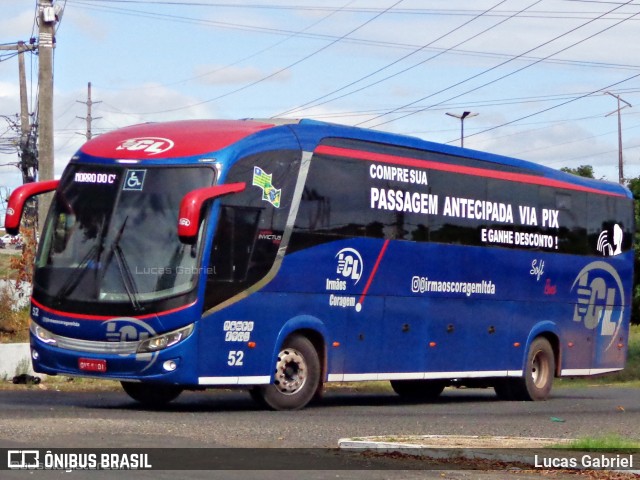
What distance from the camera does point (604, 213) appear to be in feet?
81.7

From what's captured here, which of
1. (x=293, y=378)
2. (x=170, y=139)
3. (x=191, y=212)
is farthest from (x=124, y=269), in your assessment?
(x=293, y=378)

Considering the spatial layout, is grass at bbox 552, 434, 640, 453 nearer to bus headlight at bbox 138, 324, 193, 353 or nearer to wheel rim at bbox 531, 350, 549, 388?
bus headlight at bbox 138, 324, 193, 353

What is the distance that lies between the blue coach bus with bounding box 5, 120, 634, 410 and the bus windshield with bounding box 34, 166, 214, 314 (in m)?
0.02

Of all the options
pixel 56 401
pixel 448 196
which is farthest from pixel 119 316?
pixel 448 196

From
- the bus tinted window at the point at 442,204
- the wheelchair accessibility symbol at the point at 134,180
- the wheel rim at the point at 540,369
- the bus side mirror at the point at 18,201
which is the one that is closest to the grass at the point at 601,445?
the bus tinted window at the point at 442,204

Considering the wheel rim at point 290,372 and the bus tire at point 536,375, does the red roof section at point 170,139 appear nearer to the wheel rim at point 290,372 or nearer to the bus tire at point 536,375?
the wheel rim at point 290,372

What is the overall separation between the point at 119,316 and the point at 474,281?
719 centimetres

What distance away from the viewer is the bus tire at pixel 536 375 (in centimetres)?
2289

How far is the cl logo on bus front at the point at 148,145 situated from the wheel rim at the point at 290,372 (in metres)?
3.18

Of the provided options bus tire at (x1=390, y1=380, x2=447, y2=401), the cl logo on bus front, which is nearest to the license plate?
the cl logo on bus front

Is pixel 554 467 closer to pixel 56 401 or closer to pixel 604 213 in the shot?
pixel 56 401

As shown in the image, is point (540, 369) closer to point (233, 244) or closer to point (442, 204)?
point (442, 204)

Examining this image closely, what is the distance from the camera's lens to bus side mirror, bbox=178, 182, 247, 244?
15.5m

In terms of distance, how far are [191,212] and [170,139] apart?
192 centimetres
